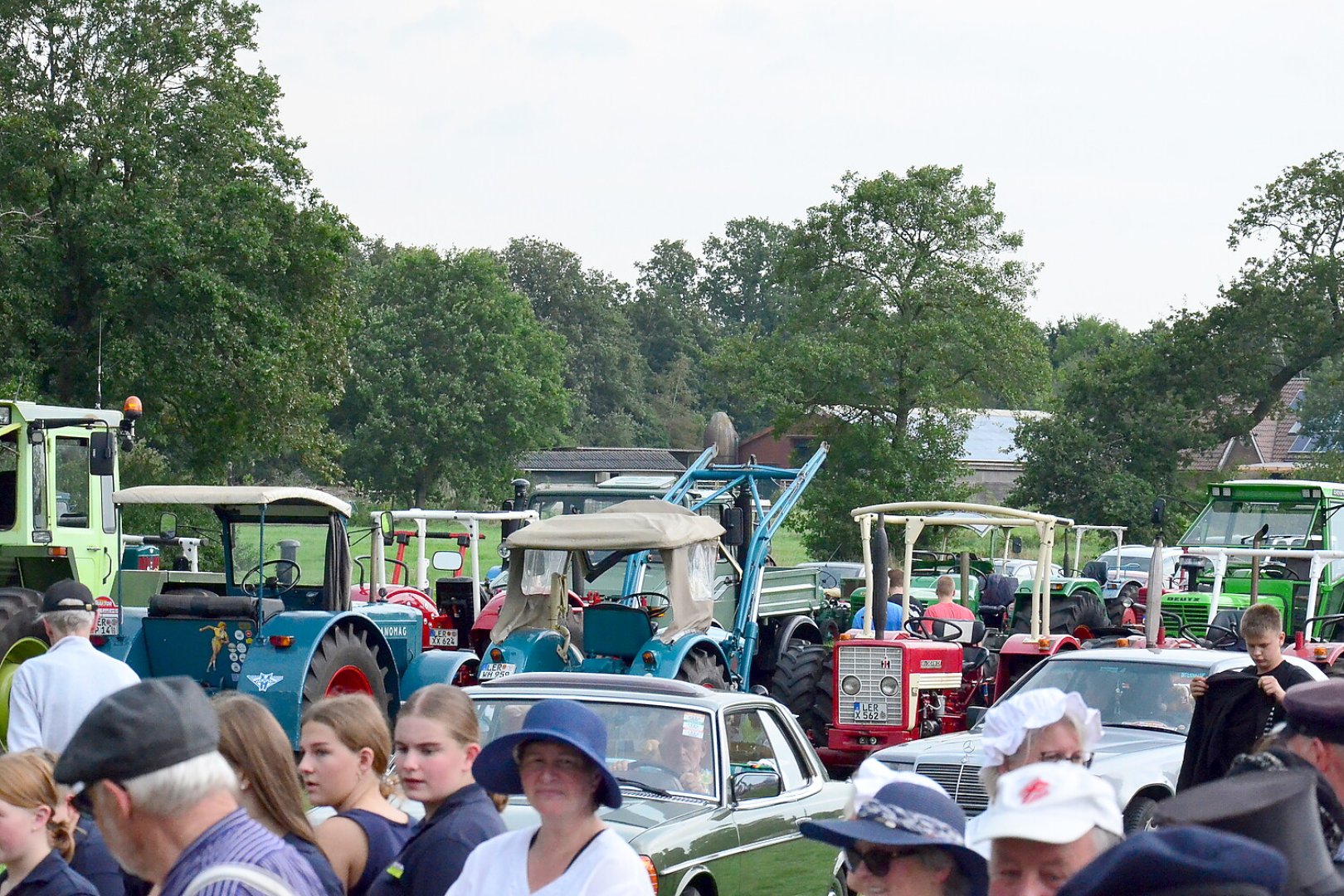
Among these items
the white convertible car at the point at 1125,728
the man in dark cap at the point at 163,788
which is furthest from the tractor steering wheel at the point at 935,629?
the man in dark cap at the point at 163,788

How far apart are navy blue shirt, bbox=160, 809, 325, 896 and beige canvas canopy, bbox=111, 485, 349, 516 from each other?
1096 cm

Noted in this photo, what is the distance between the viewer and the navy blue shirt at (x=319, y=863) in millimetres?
3740

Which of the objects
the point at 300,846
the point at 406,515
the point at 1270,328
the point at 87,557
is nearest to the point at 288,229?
the point at 406,515

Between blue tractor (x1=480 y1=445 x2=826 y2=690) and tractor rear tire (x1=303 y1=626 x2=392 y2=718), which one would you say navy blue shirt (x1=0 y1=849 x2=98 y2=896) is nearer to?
blue tractor (x1=480 y1=445 x2=826 y2=690)

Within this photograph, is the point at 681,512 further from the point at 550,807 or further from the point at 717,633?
the point at 550,807

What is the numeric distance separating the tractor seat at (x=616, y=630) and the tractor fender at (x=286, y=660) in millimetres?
1856

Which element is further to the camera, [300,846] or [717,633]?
[717,633]

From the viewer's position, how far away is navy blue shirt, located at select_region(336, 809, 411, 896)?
4.21m

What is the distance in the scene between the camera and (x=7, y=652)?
41.1 ft

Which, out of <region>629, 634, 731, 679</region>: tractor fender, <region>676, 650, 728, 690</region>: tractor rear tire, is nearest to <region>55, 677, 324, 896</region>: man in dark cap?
<region>629, 634, 731, 679</region>: tractor fender

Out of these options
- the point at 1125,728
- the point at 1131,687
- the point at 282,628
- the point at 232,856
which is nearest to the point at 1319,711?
the point at 232,856

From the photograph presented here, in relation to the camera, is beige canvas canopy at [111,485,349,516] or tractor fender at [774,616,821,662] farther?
tractor fender at [774,616,821,662]

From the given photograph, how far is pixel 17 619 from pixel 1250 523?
16.0m

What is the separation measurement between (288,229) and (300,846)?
90.7 ft
